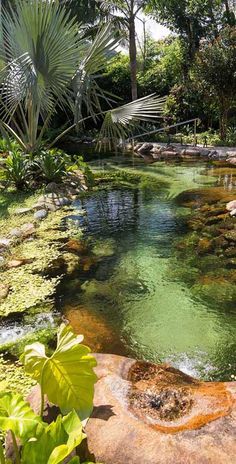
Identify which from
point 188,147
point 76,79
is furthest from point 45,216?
point 188,147

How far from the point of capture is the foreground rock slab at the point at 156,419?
1.50 m

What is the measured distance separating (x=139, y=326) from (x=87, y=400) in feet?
5.58

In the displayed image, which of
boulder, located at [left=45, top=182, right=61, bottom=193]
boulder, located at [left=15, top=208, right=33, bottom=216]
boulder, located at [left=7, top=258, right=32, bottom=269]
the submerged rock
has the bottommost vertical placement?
boulder, located at [left=7, top=258, right=32, bottom=269]

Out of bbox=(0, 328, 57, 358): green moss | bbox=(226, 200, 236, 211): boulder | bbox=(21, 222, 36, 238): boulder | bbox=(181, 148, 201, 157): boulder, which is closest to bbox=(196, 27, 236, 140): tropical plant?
bbox=(181, 148, 201, 157): boulder

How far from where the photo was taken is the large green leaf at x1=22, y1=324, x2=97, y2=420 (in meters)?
1.58

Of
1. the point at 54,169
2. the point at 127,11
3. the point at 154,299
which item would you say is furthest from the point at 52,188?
the point at 127,11

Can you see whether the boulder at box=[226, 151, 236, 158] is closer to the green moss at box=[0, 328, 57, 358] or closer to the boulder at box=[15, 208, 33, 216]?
the boulder at box=[15, 208, 33, 216]

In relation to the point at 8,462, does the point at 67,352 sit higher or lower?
higher

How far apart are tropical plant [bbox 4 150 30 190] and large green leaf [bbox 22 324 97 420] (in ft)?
20.5

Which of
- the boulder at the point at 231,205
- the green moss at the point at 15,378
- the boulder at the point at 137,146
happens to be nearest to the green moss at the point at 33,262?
the green moss at the point at 15,378

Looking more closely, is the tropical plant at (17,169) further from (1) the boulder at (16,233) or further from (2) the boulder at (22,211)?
(1) the boulder at (16,233)

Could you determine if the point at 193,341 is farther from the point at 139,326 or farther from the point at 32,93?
the point at 32,93

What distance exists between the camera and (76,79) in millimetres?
7254

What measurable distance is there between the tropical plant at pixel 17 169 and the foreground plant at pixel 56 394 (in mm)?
6142
